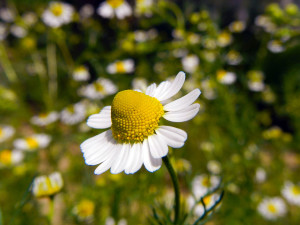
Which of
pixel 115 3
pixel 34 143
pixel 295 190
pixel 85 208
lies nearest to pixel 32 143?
pixel 34 143

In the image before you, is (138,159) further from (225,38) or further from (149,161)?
(225,38)

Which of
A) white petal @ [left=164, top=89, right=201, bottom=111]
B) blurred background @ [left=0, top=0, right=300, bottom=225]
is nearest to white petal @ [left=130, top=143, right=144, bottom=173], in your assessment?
white petal @ [left=164, top=89, right=201, bottom=111]

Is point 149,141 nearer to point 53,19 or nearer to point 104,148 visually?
point 104,148

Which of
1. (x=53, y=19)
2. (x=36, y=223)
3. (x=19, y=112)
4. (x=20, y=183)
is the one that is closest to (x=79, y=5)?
(x=53, y=19)

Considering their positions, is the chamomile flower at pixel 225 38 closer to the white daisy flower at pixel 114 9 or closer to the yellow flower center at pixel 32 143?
the white daisy flower at pixel 114 9

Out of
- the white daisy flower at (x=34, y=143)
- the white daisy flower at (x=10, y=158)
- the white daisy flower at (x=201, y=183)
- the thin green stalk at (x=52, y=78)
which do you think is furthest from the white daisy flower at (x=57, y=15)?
the white daisy flower at (x=201, y=183)

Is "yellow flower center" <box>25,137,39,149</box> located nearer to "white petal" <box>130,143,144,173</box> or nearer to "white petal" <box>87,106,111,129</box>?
"white petal" <box>87,106,111,129</box>
